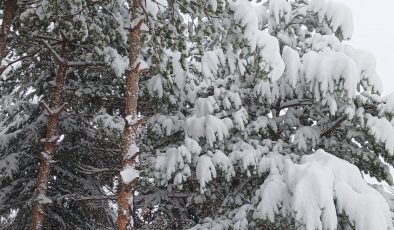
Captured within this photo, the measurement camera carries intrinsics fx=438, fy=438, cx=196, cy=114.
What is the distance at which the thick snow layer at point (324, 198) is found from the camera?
17.1ft

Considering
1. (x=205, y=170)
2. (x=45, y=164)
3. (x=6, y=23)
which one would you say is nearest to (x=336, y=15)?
(x=205, y=170)

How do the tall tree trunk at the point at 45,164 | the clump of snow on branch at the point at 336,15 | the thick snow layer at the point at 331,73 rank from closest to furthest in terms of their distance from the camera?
1. the thick snow layer at the point at 331,73
2. the clump of snow on branch at the point at 336,15
3. the tall tree trunk at the point at 45,164

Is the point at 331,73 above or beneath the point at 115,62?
beneath

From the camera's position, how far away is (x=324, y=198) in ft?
17.2

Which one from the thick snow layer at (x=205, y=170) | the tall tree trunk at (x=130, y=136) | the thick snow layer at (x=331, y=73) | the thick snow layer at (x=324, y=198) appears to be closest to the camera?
the thick snow layer at (x=324, y=198)

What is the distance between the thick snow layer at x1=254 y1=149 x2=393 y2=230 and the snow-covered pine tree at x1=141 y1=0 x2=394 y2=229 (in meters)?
0.01

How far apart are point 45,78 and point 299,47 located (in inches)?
249

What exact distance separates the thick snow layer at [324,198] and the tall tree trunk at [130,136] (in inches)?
70.8

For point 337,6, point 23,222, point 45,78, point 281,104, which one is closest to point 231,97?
point 281,104

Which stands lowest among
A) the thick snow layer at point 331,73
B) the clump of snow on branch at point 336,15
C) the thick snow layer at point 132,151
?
the thick snow layer at point 132,151

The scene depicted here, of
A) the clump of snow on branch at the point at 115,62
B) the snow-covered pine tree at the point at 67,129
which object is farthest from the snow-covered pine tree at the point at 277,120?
the snow-covered pine tree at the point at 67,129

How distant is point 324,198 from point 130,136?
270 centimetres

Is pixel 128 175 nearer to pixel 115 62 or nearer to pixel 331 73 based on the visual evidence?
pixel 115 62

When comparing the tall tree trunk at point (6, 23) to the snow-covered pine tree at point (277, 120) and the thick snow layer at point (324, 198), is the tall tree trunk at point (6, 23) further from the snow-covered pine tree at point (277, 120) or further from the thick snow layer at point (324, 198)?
the thick snow layer at point (324, 198)
